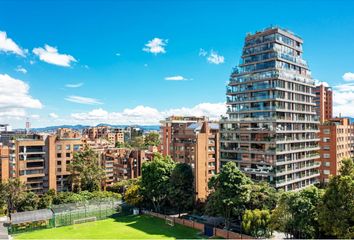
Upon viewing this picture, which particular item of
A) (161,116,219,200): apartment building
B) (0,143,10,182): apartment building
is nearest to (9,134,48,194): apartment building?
(0,143,10,182): apartment building

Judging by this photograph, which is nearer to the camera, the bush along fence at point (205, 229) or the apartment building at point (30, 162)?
the bush along fence at point (205, 229)

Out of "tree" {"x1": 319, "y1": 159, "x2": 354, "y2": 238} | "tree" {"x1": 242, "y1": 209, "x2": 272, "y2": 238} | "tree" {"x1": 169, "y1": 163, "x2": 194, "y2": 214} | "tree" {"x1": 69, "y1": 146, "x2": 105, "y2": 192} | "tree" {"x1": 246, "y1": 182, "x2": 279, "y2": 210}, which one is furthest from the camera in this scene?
"tree" {"x1": 69, "y1": 146, "x2": 105, "y2": 192}

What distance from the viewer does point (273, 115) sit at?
173ft

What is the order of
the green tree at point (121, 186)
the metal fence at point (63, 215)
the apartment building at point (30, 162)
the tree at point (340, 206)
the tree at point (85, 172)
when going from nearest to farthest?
the tree at point (340, 206) < the metal fence at point (63, 215) < the apartment building at point (30, 162) < the tree at point (85, 172) < the green tree at point (121, 186)

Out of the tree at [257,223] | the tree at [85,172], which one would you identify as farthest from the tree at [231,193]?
the tree at [85,172]

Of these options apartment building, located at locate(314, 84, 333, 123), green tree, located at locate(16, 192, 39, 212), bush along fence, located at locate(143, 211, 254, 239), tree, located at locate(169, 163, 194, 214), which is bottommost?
bush along fence, located at locate(143, 211, 254, 239)

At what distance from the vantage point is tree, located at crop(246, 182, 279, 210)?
43625 millimetres

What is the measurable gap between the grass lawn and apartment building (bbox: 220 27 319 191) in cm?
1631

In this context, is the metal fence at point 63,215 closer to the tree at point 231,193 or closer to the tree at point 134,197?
the tree at point 134,197

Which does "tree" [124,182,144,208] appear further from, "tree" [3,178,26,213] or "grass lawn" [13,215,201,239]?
"tree" [3,178,26,213]

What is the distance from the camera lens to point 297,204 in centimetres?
3484

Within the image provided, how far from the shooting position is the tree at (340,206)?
30.0 meters

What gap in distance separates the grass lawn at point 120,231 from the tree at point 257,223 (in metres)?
7.95

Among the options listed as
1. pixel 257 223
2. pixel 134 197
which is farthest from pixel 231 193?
pixel 134 197
